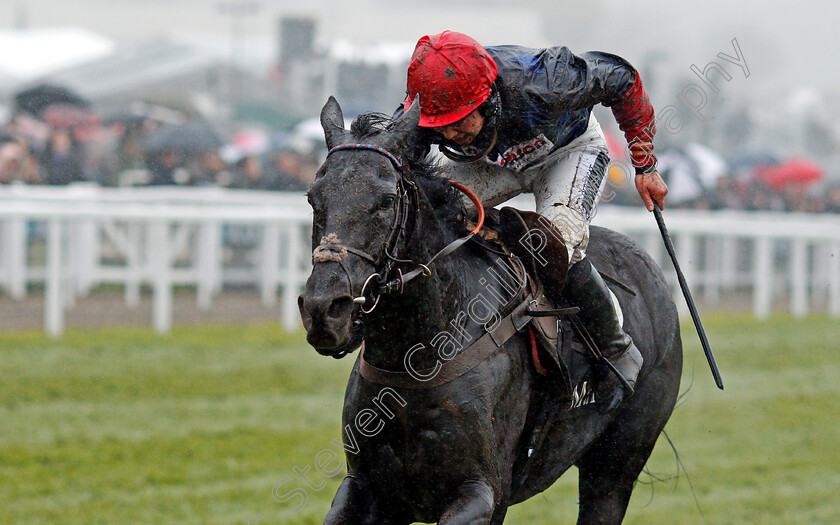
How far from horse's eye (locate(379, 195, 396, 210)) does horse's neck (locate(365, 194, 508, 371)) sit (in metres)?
0.20

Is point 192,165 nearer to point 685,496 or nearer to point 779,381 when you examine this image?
point 779,381

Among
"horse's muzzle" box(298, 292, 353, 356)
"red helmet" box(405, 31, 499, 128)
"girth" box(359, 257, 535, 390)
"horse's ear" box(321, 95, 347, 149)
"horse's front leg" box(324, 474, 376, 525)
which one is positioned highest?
"red helmet" box(405, 31, 499, 128)

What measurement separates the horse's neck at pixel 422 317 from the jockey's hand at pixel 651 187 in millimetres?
1055

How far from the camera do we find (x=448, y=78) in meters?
3.05

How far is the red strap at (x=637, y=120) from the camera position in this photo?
3686 millimetres

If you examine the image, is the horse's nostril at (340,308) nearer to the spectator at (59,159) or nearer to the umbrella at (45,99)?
the spectator at (59,159)

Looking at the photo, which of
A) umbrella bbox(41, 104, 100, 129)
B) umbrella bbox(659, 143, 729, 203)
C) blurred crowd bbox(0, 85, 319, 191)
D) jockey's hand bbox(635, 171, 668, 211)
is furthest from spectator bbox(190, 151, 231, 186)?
jockey's hand bbox(635, 171, 668, 211)

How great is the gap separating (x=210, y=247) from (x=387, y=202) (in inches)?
332

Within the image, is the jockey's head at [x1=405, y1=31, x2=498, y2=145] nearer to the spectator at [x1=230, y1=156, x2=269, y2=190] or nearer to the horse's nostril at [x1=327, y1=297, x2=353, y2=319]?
the horse's nostril at [x1=327, y1=297, x2=353, y2=319]

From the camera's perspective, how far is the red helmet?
10.0ft

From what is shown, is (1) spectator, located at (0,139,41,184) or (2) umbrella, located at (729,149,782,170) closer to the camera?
(1) spectator, located at (0,139,41,184)

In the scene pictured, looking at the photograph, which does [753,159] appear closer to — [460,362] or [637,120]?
[637,120]

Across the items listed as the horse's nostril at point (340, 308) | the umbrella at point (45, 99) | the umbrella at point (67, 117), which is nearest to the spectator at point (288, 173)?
the umbrella at point (67, 117)

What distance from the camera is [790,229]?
11.4 m
